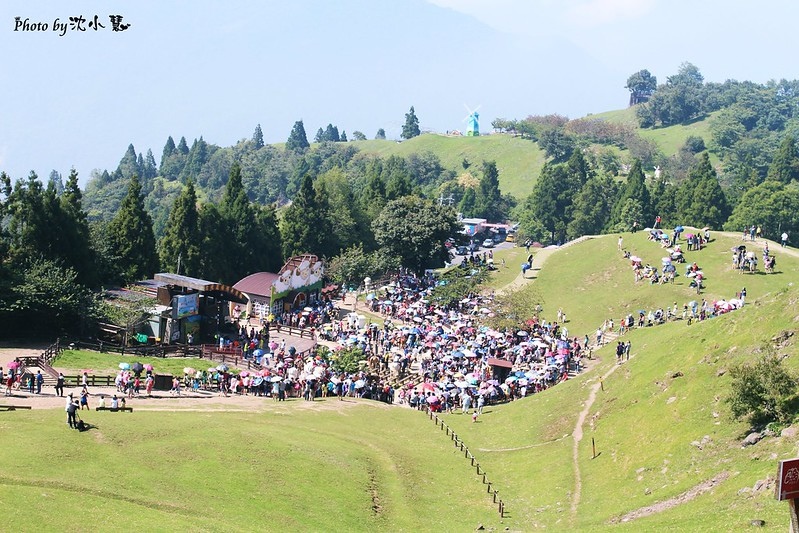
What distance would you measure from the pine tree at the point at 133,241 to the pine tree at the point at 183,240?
4066mm

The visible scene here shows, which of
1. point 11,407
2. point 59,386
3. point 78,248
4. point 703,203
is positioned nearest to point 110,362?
point 59,386

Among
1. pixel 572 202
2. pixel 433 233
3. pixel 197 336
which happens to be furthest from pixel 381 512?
pixel 572 202

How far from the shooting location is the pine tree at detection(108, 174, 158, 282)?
86688 millimetres

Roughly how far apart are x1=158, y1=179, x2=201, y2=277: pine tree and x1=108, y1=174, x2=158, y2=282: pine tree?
4066 mm

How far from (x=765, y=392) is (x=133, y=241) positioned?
2490 inches

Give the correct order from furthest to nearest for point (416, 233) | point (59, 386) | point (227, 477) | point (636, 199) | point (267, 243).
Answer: point (636, 199)
point (416, 233)
point (267, 243)
point (59, 386)
point (227, 477)

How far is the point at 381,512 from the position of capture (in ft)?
129

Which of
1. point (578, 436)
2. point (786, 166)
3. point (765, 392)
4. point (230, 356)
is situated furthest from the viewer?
point (786, 166)

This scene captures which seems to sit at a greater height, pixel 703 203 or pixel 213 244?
pixel 703 203

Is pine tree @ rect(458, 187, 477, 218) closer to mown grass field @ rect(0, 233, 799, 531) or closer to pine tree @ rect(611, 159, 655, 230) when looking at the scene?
pine tree @ rect(611, 159, 655, 230)

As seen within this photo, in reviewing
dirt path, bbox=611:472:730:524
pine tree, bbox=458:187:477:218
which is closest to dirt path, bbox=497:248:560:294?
dirt path, bbox=611:472:730:524

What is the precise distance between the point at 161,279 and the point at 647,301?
138 feet

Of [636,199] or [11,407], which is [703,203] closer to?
[636,199]

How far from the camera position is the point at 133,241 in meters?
87.2
